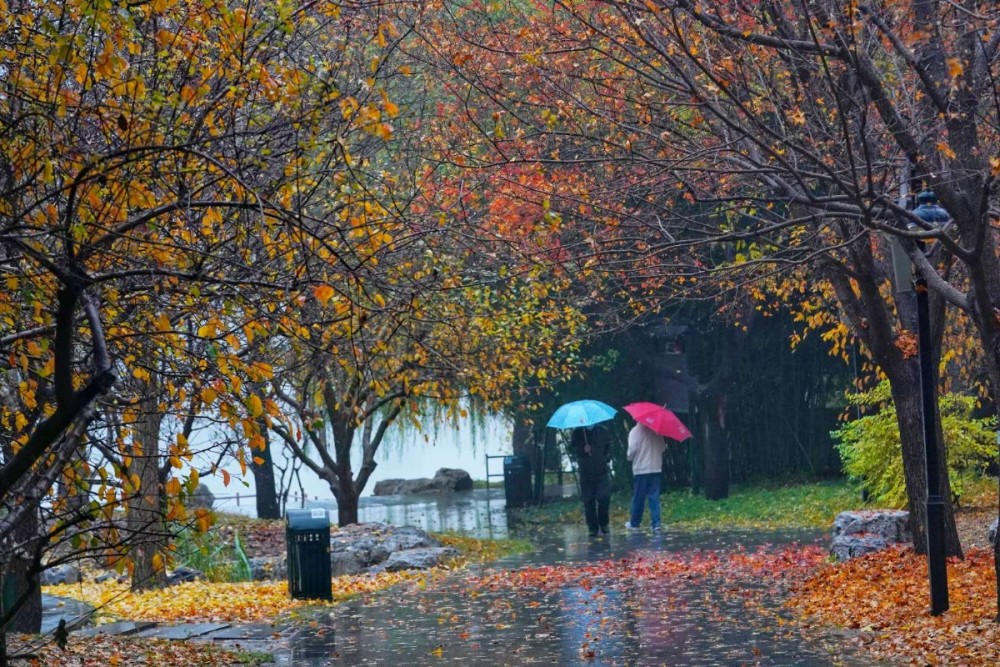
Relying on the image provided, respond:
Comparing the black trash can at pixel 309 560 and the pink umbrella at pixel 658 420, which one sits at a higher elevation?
the pink umbrella at pixel 658 420

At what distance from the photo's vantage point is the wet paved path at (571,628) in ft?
33.9

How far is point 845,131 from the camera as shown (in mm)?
8578

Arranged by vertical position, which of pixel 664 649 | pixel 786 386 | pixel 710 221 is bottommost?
pixel 664 649

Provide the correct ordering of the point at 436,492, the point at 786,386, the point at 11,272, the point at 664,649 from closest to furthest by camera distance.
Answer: the point at 11,272 < the point at 664,649 < the point at 786,386 < the point at 436,492

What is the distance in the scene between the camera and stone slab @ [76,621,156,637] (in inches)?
472

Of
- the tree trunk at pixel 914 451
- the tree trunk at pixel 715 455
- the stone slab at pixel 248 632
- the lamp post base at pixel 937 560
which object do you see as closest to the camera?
the lamp post base at pixel 937 560

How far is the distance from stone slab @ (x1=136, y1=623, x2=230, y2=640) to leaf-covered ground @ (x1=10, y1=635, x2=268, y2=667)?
23.3 inches

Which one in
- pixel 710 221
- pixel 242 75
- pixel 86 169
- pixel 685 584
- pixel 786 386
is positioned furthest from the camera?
pixel 786 386

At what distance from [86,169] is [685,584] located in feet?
35.5

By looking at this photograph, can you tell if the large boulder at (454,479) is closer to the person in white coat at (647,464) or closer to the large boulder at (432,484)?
the large boulder at (432,484)

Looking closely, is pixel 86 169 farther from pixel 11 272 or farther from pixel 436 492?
pixel 436 492

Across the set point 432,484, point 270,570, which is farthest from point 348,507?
point 432,484

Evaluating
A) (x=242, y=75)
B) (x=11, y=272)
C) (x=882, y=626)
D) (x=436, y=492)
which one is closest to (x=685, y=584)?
(x=882, y=626)

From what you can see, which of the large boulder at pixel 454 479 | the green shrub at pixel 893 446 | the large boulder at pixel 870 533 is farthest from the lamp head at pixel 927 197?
the large boulder at pixel 454 479
